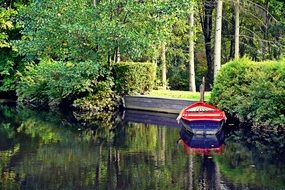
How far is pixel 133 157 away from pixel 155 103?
33.8 feet

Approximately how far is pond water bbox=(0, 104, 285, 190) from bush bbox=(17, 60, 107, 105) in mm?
3579

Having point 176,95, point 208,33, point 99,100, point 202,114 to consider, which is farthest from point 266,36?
point 202,114

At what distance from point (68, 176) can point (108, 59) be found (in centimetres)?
1416

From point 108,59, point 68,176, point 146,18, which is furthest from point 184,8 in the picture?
point 68,176

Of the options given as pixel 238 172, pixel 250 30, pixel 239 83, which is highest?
pixel 250 30

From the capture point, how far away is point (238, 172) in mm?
11672

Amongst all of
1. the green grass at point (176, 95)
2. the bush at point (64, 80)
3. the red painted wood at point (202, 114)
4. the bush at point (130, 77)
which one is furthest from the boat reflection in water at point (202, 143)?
the bush at point (130, 77)

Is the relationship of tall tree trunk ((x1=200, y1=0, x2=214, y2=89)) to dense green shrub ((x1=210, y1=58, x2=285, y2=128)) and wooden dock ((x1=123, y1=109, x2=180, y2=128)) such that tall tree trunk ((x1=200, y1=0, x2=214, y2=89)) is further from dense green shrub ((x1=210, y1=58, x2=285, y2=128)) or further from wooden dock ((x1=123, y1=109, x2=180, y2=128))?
dense green shrub ((x1=210, y1=58, x2=285, y2=128))

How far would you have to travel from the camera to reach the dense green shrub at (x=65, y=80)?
23.4 metres

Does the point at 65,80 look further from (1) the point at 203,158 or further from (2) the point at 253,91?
(1) the point at 203,158

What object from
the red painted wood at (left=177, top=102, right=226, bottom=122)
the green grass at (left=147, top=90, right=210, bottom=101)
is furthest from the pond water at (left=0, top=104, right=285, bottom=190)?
the green grass at (left=147, top=90, right=210, bottom=101)

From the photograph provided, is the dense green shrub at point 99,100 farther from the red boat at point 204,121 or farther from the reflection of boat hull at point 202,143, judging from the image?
the red boat at point 204,121

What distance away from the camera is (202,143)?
15.4m

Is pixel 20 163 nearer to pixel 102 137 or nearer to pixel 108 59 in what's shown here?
pixel 102 137
